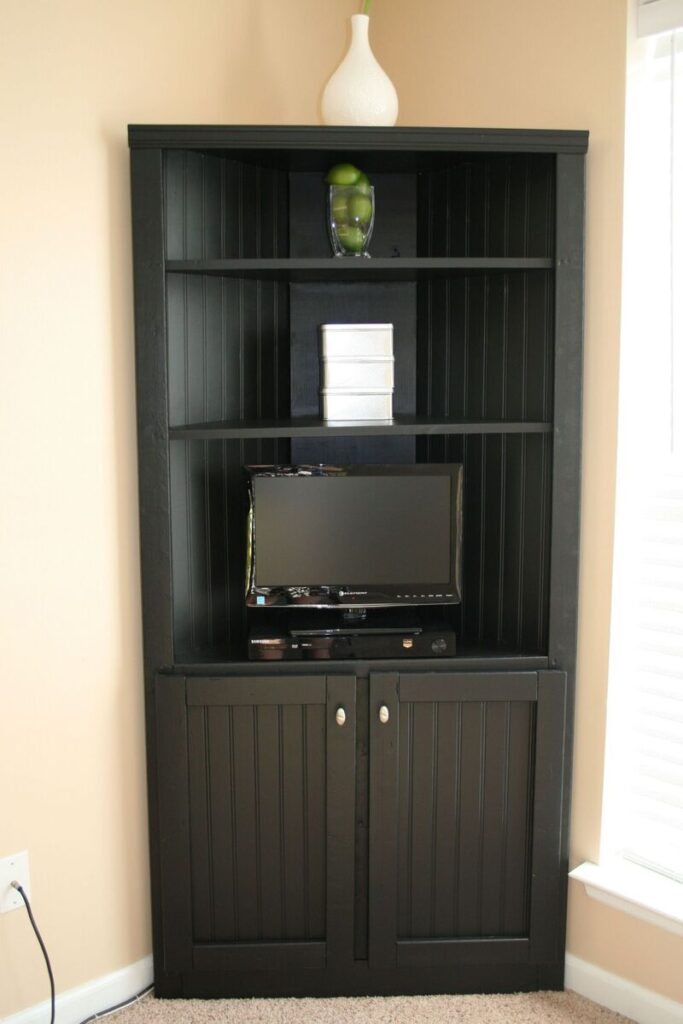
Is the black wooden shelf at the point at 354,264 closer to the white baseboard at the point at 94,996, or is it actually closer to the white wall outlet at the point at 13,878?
the white wall outlet at the point at 13,878

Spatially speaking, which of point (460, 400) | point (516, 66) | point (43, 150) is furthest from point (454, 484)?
point (43, 150)

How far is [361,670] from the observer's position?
2.04 metres

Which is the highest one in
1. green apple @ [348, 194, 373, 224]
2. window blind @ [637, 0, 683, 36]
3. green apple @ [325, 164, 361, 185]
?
window blind @ [637, 0, 683, 36]

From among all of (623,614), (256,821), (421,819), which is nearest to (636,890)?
(421,819)

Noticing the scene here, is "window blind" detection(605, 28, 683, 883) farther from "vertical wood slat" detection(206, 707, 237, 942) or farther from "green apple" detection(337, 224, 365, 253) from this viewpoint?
"vertical wood slat" detection(206, 707, 237, 942)

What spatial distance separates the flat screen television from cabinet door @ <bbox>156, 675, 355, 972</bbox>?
0.20 meters

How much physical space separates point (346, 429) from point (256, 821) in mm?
838

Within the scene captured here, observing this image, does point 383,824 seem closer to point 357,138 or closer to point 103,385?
point 103,385

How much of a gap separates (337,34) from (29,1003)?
2.20 m

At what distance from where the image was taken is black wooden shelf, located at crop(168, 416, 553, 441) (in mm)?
1954

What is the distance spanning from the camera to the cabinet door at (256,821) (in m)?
2.03

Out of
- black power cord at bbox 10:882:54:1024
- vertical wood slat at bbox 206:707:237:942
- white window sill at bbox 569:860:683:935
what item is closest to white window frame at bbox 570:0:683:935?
white window sill at bbox 569:860:683:935

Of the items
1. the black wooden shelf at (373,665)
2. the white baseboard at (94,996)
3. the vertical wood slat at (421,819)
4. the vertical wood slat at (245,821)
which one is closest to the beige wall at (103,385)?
the white baseboard at (94,996)

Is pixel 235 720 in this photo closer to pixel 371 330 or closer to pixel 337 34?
pixel 371 330
